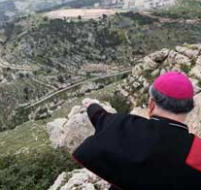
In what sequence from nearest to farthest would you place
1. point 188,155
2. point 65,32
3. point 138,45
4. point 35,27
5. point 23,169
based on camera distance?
point 188,155 → point 23,169 → point 138,45 → point 65,32 → point 35,27

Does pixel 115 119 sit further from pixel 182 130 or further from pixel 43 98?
pixel 43 98

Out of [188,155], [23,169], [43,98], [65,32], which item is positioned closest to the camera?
[188,155]

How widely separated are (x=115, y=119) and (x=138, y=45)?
168 metres

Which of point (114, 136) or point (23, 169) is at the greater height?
point (114, 136)

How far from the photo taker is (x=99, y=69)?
154 metres

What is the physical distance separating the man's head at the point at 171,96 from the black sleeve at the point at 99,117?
1.63ft

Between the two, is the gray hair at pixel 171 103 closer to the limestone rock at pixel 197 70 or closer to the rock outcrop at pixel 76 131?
the rock outcrop at pixel 76 131

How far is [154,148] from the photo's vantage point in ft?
16.7

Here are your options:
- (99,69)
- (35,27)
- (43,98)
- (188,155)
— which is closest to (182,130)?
(188,155)

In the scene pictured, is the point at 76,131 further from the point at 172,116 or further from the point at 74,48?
the point at 74,48

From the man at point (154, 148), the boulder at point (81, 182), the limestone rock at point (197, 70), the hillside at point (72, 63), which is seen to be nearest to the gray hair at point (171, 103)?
Answer: the man at point (154, 148)

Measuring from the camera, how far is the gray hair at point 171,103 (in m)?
5.25

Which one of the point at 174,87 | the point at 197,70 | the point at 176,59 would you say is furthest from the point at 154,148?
the point at 176,59

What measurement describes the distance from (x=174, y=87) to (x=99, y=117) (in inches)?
37.2
